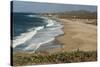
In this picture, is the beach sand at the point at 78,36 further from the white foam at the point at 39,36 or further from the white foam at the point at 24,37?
the white foam at the point at 24,37

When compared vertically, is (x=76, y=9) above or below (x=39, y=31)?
above

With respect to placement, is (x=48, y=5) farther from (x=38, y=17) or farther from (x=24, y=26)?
(x=24, y=26)

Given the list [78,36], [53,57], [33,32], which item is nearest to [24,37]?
[33,32]

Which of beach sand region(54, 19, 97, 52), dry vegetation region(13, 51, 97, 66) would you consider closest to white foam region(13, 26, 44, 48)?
dry vegetation region(13, 51, 97, 66)

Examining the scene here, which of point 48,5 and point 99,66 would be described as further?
point 99,66

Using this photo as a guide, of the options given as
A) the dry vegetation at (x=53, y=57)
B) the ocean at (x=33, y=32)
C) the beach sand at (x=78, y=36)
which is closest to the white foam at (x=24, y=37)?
the ocean at (x=33, y=32)

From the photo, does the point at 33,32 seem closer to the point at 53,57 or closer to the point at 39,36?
the point at 39,36

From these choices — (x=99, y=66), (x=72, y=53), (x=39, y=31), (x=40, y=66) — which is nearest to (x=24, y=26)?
(x=39, y=31)
